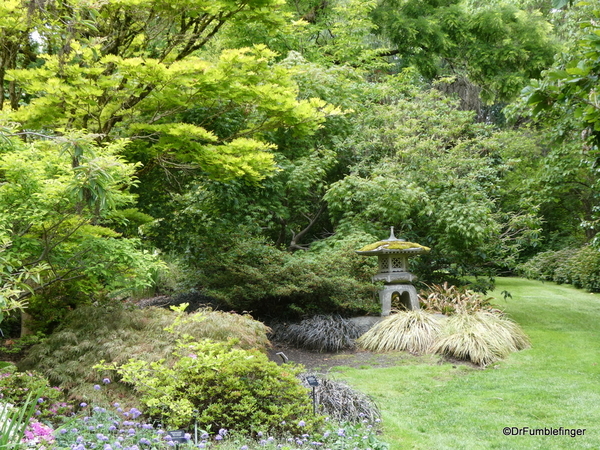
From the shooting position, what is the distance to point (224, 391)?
429 cm

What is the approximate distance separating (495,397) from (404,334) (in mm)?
2660

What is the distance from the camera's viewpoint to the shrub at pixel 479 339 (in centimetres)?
746

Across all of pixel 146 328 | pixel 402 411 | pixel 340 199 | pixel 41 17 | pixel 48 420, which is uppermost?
pixel 41 17

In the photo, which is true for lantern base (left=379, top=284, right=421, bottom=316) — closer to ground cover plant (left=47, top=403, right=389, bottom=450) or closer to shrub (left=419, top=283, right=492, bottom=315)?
shrub (left=419, top=283, right=492, bottom=315)

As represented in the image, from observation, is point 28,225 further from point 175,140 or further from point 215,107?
point 215,107

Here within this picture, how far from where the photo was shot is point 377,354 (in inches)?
317

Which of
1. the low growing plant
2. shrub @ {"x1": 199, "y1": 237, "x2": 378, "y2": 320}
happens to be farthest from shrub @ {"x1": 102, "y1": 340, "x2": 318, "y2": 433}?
shrub @ {"x1": 199, "y1": 237, "x2": 378, "y2": 320}

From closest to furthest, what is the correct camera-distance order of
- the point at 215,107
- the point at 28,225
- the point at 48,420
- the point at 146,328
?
the point at 48,420, the point at 28,225, the point at 146,328, the point at 215,107

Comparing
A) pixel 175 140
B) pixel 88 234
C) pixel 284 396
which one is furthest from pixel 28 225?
pixel 284 396

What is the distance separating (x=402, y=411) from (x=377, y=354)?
285cm

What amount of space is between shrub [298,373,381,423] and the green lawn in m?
0.19

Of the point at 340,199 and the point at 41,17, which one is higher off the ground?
the point at 41,17

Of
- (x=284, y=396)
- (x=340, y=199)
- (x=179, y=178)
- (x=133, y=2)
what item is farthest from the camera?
(x=340, y=199)

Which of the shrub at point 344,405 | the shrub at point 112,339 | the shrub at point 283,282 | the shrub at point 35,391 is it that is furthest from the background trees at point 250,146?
the shrub at point 344,405
